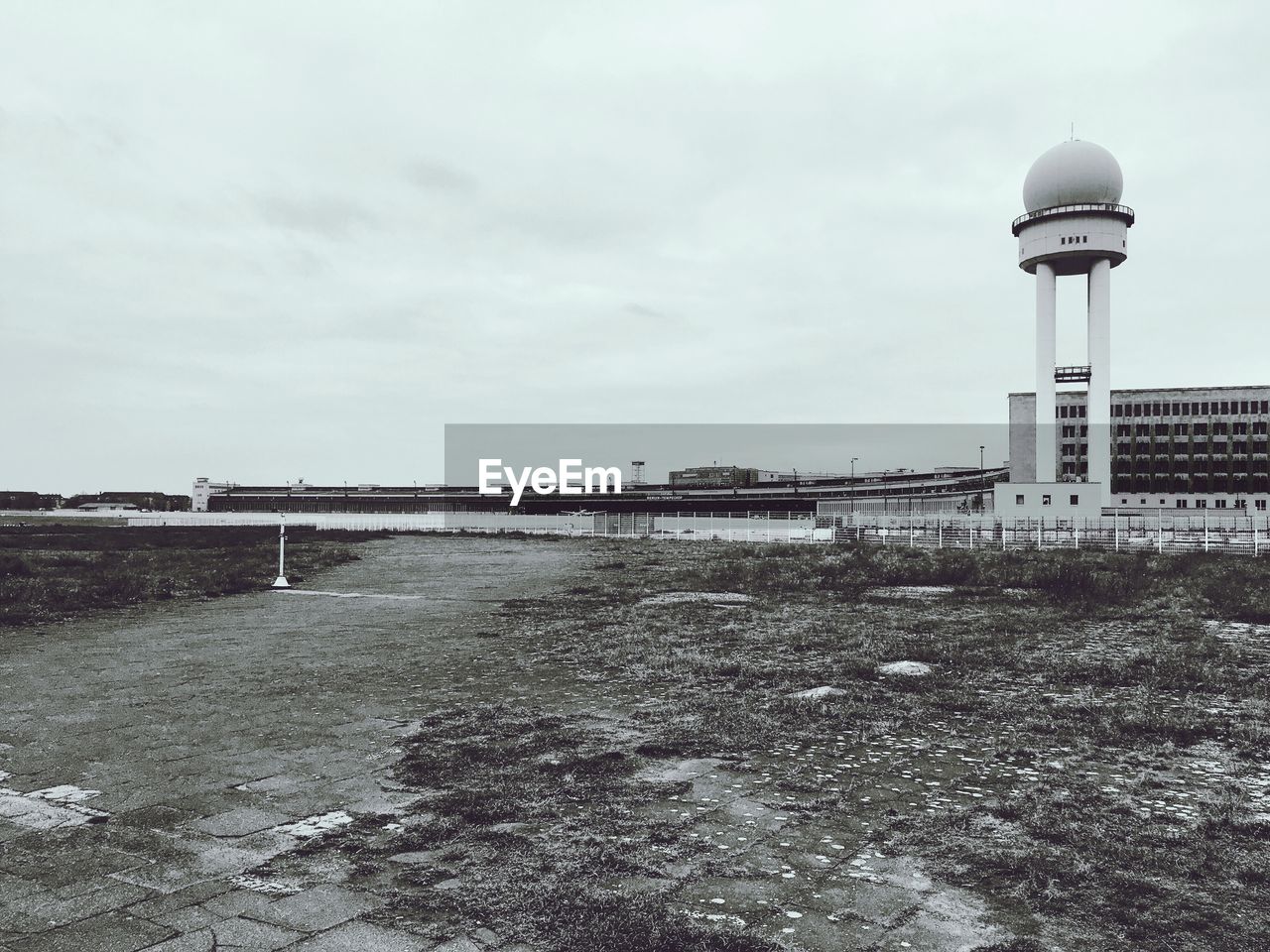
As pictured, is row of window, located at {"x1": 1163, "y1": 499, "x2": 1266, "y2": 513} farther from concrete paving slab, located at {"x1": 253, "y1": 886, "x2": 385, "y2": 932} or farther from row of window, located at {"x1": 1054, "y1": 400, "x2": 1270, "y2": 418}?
concrete paving slab, located at {"x1": 253, "y1": 886, "x2": 385, "y2": 932}

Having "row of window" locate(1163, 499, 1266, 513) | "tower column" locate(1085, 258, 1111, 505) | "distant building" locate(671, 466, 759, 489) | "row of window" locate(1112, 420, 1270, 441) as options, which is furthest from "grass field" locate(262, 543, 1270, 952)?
"distant building" locate(671, 466, 759, 489)

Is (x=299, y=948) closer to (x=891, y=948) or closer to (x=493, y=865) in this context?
(x=493, y=865)

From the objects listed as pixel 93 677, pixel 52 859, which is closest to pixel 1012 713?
pixel 52 859

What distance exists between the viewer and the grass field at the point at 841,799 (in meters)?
3.92

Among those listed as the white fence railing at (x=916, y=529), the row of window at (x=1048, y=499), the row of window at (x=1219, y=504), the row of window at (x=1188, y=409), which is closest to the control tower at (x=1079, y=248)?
the row of window at (x=1048, y=499)

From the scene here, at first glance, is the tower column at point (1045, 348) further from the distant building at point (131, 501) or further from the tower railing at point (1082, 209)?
the distant building at point (131, 501)

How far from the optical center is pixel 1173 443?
95.8 meters

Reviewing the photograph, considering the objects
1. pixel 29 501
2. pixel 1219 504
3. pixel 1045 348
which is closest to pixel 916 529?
pixel 1045 348

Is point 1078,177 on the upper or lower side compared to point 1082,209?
upper

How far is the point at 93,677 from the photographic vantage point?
31.9 feet

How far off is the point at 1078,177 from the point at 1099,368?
1664cm

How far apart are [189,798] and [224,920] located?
205 centimetres

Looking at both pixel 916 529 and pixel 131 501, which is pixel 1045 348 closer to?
pixel 916 529

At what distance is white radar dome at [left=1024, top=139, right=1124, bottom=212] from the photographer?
225ft
